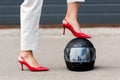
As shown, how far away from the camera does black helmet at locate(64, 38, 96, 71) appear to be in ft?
18.9

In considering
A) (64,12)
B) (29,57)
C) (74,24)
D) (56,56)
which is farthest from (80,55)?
(64,12)

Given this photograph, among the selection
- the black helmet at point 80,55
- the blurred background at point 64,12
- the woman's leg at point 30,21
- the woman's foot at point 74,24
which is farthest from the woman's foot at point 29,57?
the blurred background at point 64,12

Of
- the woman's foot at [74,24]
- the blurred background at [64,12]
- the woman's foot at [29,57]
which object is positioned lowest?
the blurred background at [64,12]

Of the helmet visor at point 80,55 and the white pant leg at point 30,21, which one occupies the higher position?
the white pant leg at point 30,21

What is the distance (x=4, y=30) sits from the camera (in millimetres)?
9695

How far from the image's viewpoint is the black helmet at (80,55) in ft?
18.9

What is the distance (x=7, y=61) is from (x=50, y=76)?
4.00ft

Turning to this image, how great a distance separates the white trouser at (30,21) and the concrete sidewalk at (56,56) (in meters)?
0.35

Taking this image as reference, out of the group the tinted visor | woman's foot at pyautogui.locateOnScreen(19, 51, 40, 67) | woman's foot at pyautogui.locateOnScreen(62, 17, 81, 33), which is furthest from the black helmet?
woman's foot at pyautogui.locateOnScreen(19, 51, 40, 67)

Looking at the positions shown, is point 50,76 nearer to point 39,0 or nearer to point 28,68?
point 28,68

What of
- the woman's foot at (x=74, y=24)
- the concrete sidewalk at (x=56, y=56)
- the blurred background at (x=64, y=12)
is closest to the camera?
the concrete sidewalk at (x=56, y=56)

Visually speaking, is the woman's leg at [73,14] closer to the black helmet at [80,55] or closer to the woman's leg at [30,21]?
the black helmet at [80,55]

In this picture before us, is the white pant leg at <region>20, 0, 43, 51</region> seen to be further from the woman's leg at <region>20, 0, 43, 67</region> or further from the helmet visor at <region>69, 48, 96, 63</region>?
the helmet visor at <region>69, 48, 96, 63</region>

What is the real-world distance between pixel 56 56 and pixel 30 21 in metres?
1.45
